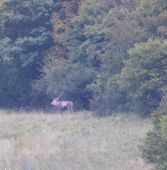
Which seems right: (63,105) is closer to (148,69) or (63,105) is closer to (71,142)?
(148,69)

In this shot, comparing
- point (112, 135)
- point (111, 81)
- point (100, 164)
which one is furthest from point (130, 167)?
point (111, 81)

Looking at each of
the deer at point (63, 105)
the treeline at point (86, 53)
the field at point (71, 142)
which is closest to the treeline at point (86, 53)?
the treeline at point (86, 53)

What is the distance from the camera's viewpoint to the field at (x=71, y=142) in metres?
18.7

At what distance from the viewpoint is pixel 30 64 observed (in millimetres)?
36375

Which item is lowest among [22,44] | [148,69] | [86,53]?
[86,53]

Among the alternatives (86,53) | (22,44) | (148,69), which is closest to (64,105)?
(86,53)

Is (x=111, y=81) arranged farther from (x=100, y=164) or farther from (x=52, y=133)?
(x=100, y=164)

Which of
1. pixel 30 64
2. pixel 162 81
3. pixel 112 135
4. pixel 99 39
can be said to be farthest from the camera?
pixel 30 64

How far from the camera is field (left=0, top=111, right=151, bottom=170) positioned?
61.2 feet

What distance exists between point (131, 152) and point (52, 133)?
4512mm

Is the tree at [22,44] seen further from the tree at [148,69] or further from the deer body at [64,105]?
the tree at [148,69]

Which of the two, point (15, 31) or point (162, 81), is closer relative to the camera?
point (162, 81)

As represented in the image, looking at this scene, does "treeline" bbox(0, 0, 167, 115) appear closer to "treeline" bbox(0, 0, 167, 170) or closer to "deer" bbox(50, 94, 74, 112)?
"treeline" bbox(0, 0, 167, 170)

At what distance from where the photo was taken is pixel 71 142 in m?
22.3
